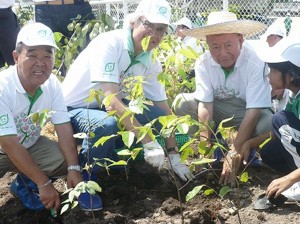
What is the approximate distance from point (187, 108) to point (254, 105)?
527 millimetres

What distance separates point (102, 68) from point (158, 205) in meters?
0.77

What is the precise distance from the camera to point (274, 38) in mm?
4379

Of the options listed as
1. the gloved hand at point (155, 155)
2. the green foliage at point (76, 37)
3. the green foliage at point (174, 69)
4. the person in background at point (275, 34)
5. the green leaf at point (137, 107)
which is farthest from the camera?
the person in background at point (275, 34)

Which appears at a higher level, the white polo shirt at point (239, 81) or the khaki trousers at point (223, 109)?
the white polo shirt at point (239, 81)

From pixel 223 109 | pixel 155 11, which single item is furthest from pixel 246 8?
pixel 155 11

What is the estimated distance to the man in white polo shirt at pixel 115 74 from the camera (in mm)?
2586

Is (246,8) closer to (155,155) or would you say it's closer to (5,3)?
(5,3)

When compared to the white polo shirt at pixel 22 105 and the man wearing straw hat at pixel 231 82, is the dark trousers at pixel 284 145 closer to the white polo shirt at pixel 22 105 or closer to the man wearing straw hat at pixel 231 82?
the man wearing straw hat at pixel 231 82

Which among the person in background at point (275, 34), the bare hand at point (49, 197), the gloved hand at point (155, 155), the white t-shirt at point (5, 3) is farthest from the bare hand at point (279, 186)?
the white t-shirt at point (5, 3)

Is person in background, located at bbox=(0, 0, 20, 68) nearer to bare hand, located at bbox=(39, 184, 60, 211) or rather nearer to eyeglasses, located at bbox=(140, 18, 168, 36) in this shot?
eyeglasses, located at bbox=(140, 18, 168, 36)

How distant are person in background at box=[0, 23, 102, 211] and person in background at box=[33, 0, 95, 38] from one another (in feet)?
5.94

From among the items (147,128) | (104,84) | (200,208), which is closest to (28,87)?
(104,84)

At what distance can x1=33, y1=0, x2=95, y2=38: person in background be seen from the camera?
425cm

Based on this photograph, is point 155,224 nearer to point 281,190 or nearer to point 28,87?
point 281,190
